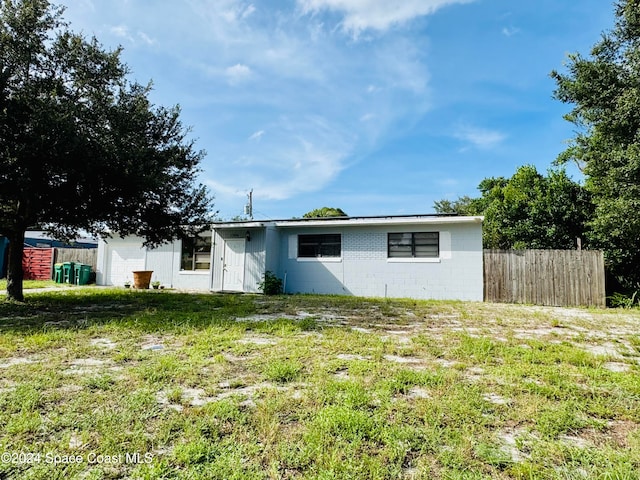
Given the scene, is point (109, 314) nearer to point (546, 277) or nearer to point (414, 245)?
point (414, 245)

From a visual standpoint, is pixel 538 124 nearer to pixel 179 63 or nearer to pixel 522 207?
pixel 522 207

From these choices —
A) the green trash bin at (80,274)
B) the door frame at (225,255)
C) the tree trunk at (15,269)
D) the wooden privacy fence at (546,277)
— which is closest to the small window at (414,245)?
the wooden privacy fence at (546,277)

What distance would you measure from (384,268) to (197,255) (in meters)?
8.01

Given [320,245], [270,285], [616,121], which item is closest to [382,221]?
[320,245]

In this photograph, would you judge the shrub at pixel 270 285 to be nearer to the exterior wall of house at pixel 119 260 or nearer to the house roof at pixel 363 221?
the house roof at pixel 363 221

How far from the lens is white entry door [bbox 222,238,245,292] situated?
43.9 feet

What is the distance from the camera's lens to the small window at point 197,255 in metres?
14.7

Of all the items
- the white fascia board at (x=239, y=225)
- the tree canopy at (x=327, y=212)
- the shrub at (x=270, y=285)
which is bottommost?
the shrub at (x=270, y=285)

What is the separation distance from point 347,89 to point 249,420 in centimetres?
1069

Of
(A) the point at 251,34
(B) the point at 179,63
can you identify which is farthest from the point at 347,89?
(B) the point at 179,63

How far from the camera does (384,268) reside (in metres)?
12.0

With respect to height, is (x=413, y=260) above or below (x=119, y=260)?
above

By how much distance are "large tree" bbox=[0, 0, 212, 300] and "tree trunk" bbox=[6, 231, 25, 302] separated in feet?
0.08

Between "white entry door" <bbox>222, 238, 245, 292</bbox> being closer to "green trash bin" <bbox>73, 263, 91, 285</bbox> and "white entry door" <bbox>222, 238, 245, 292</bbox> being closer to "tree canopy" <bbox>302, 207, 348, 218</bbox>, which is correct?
"green trash bin" <bbox>73, 263, 91, 285</bbox>
